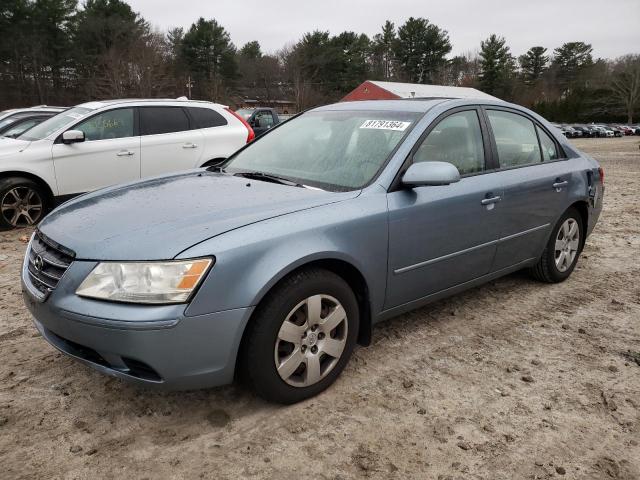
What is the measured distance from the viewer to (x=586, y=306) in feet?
13.1

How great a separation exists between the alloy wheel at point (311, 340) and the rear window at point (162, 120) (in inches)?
205

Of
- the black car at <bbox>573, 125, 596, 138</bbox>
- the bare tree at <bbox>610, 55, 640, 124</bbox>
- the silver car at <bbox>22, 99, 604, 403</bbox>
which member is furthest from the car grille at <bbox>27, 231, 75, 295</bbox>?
the bare tree at <bbox>610, 55, 640, 124</bbox>

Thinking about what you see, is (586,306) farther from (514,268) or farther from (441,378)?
(441,378)

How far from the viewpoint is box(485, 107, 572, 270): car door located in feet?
12.0

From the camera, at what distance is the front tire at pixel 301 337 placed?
2365 mm

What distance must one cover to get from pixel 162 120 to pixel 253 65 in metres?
63.0

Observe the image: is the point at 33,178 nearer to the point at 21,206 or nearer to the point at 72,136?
the point at 21,206

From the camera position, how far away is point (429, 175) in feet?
9.23

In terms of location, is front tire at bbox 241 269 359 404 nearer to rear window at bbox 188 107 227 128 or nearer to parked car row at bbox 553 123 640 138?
rear window at bbox 188 107 227 128

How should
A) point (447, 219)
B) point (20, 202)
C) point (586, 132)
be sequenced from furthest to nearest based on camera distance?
point (586, 132)
point (20, 202)
point (447, 219)

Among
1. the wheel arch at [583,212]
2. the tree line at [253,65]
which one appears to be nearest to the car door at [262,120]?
the wheel arch at [583,212]

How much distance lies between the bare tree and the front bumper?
8096 cm

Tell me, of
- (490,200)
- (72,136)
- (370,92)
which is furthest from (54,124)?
(370,92)

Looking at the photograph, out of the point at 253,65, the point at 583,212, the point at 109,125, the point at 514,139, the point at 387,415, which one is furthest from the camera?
the point at 253,65
